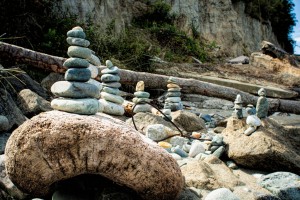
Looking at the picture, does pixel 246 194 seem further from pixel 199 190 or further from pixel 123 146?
pixel 123 146

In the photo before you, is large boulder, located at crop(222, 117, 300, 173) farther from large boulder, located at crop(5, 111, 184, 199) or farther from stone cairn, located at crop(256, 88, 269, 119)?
large boulder, located at crop(5, 111, 184, 199)

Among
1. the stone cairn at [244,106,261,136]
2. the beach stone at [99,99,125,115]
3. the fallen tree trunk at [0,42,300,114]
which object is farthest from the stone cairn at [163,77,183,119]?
the stone cairn at [244,106,261,136]

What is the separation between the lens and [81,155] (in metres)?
2.14

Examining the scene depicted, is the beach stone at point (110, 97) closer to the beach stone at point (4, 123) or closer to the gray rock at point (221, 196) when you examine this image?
the beach stone at point (4, 123)

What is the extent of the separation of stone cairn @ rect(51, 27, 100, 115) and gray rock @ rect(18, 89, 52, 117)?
1615mm

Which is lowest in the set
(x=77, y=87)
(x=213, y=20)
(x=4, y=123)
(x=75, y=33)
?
(x=4, y=123)

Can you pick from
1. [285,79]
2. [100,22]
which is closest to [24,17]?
[100,22]

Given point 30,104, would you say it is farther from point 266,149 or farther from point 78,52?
point 266,149

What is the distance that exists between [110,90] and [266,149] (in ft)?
6.05

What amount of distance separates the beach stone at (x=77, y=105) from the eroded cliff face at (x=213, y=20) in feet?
Answer: 34.1

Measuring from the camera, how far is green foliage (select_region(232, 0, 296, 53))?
2073 cm

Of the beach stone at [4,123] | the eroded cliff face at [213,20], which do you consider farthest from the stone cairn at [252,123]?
the eroded cliff face at [213,20]

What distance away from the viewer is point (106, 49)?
9094mm

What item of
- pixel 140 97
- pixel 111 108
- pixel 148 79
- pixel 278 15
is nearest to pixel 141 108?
pixel 140 97
